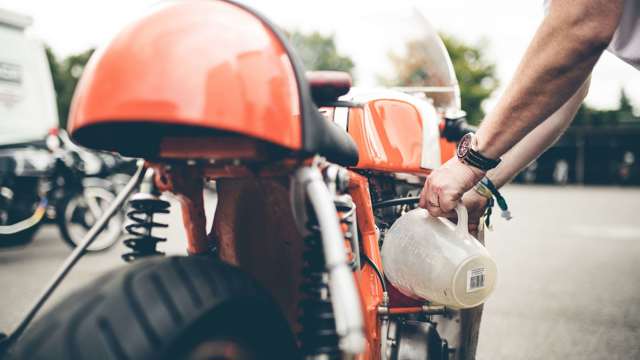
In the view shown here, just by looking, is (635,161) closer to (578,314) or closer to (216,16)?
(578,314)

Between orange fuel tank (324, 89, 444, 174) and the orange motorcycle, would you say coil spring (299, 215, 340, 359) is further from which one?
orange fuel tank (324, 89, 444, 174)

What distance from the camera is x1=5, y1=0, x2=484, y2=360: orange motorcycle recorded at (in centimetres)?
92

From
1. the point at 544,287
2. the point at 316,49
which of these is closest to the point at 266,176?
the point at 316,49

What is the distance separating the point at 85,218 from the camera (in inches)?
259

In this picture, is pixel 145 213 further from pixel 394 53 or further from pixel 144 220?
pixel 394 53

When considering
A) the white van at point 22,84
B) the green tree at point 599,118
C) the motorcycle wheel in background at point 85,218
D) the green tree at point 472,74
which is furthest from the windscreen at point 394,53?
the green tree at point 599,118

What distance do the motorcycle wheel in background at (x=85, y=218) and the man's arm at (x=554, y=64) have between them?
540cm

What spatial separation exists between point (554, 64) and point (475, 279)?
57 centimetres

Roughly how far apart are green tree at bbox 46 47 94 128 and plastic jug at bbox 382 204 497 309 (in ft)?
142

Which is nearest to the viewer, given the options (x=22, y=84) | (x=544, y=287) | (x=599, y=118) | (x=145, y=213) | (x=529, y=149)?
(x=145, y=213)

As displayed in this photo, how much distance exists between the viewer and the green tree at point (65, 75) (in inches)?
1649

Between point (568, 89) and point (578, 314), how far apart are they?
114 inches

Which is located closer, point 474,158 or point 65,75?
point 474,158

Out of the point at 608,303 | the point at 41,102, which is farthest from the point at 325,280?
the point at 41,102
